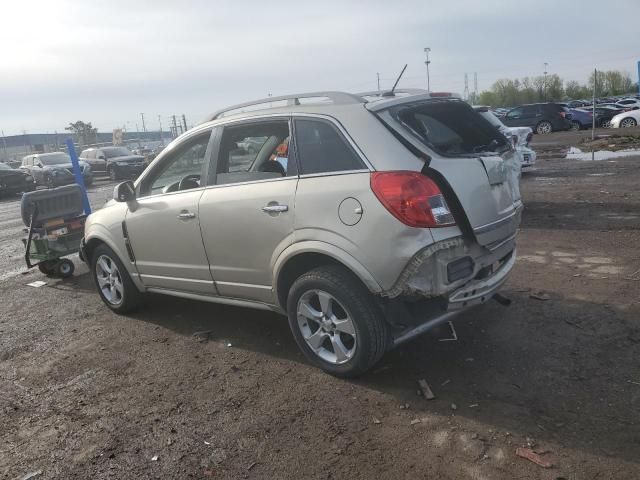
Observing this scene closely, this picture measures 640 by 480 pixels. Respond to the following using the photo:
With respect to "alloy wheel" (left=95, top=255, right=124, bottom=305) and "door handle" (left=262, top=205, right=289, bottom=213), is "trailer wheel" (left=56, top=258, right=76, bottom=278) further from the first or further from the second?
"door handle" (left=262, top=205, right=289, bottom=213)

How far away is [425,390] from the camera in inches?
138

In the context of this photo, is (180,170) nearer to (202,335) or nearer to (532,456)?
(202,335)

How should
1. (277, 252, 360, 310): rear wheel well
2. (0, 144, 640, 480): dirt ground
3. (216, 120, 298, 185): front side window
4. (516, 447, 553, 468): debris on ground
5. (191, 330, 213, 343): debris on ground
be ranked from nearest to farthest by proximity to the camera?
(516, 447, 553, 468): debris on ground, (0, 144, 640, 480): dirt ground, (277, 252, 360, 310): rear wheel well, (216, 120, 298, 185): front side window, (191, 330, 213, 343): debris on ground

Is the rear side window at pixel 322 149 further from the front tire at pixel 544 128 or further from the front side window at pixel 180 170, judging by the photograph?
the front tire at pixel 544 128

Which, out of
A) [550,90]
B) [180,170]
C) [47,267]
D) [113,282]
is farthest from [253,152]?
[550,90]

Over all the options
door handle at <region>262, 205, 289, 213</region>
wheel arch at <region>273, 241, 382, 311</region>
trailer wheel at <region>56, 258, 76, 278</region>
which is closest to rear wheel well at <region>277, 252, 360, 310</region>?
wheel arch at <region>273, 241, 382, 311</region>

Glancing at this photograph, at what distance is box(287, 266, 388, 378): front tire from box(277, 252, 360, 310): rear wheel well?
0.24 ft

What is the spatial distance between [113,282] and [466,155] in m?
3.77

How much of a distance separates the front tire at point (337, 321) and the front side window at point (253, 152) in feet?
2.92

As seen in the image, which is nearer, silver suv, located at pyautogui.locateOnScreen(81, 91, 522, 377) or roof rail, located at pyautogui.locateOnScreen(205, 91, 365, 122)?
silver suv, located at pyautogui.locateOnScreen(81, 91, 522, 377)

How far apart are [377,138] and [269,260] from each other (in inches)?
46.4

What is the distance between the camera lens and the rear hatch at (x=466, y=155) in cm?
340

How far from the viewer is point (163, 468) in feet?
9.77

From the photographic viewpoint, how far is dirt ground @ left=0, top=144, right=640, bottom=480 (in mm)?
2887
